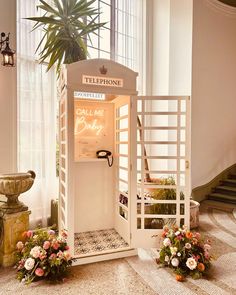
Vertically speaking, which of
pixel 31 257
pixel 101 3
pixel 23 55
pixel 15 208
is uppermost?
pixel 101 3

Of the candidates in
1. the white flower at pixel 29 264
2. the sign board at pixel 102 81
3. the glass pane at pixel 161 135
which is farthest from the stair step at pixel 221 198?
the white flower at pixel 29 264

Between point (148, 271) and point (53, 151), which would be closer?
point (148, 271)

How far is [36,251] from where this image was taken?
245 centimetres

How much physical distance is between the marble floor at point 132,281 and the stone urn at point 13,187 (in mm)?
686

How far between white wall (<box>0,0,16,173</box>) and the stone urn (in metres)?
0.70

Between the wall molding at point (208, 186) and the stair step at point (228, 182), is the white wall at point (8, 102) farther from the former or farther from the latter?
the stair step at point (228, 182)

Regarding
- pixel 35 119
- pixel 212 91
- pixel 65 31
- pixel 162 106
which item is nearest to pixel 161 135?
pixel 162 106

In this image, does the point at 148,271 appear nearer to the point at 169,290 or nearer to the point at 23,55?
the point at 169,290

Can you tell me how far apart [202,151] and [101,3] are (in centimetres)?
401

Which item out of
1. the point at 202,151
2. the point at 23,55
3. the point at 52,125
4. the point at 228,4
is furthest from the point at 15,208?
the point at 228,4

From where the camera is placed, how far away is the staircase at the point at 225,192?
5324 millimetres

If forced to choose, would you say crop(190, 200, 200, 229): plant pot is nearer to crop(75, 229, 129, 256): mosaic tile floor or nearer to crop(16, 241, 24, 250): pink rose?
crop(75, 229, 129, 256): mosaic tile floor

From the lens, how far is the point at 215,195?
5559mm

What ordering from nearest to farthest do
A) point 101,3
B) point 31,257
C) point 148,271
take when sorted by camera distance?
point 31,257 → point 148,271 → point 101,3
